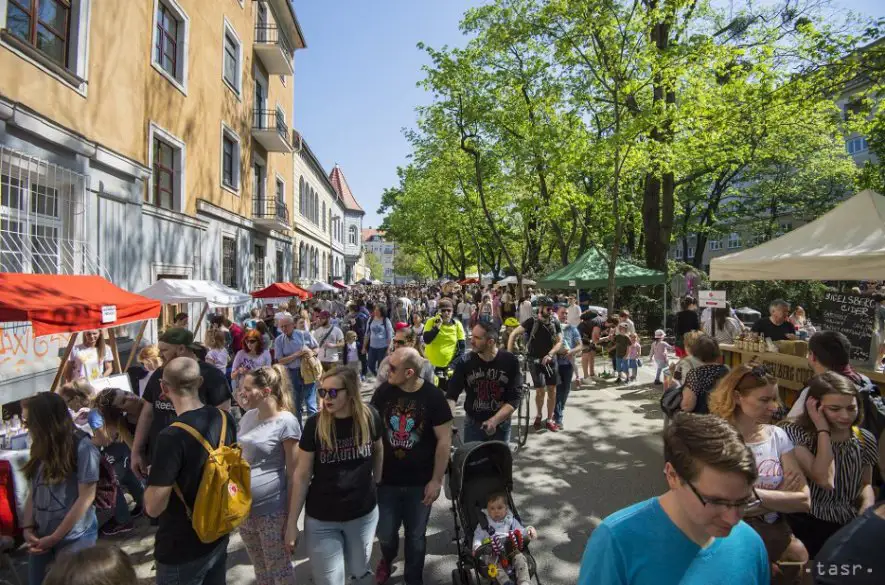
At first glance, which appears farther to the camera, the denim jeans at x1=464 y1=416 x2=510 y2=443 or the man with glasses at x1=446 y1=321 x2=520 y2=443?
the denim jeans at x1=464 y1=416 x2=510 y2=443

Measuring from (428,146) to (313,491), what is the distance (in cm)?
2167

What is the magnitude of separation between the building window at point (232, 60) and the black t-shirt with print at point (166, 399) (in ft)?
47.9

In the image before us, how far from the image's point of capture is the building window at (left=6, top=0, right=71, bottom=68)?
7.63m

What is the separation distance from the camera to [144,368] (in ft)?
21.3

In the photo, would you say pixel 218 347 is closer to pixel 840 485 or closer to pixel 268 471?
pixel 268 471

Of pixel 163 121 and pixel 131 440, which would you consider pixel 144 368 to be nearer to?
pixel 131 440

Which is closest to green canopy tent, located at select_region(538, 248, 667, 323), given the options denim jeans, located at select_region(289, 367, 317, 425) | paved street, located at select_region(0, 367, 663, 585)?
paved street, located at select_region(0, 367, 663, 585)

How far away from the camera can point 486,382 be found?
16.0 feet

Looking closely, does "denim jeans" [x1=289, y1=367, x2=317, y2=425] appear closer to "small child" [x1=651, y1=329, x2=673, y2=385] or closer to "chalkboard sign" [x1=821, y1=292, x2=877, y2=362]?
"small child" [x1=651, y1=329, x2=673, y2=385]

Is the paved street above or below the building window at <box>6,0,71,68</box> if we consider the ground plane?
below

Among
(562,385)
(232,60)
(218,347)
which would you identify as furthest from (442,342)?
(232,60)

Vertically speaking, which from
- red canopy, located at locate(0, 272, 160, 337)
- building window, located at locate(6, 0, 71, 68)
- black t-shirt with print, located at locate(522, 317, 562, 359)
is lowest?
black t-shirt with print, located at locate(522, 317, 562, 359)

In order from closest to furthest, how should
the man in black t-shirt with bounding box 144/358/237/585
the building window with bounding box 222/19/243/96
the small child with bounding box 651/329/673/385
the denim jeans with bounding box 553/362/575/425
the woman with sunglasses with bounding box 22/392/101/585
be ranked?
the man in black t-shirt with bounding box 144/358/237/585 → the woman with sunglasses with bounding box 22/392/101/585 → the denim jeans with bounding box 553/362/575/425 → the small child with bounding box 651/329/673/385 → the building window with bounding box 222/19/243/96

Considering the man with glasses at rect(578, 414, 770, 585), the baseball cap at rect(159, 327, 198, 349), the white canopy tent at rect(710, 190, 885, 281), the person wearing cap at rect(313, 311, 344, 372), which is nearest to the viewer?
the man with glasses at rect(578, 414, 770, 585)
